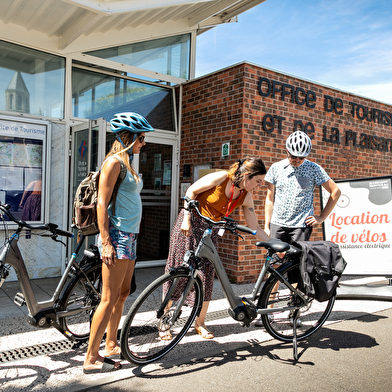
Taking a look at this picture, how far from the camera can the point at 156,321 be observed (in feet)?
10.5

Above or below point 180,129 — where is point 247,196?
below

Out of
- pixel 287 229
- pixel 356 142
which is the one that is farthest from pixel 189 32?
pixel 287 229

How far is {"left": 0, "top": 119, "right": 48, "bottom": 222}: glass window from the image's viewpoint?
5852 millimetres

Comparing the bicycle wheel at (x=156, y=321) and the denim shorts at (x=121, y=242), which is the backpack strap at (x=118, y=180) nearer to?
the denim shorts at (x=121, y=242)

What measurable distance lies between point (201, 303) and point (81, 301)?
1.03 m

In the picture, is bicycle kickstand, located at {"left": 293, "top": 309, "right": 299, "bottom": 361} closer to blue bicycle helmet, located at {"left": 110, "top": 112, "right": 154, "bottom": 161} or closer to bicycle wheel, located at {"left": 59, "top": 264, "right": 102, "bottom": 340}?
bicycle wheel, located at {"left": 59, "top": 264, "right": 102, "bottom": 340}

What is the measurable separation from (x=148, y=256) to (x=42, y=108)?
10.3 feet

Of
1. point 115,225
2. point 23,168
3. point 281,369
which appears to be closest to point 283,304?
point 281,369

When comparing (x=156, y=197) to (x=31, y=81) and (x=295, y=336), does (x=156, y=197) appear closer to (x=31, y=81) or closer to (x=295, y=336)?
(x=31, y=81)

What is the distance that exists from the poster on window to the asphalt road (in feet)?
→ 3.81

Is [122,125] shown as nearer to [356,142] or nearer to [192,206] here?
[192,206]

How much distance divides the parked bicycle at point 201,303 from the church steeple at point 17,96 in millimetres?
4014

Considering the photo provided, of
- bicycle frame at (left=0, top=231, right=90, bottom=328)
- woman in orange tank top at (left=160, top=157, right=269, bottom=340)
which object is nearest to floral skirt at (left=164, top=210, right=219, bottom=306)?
woman in orange tank top at (left=160, top=157, right=269, bottom=340)

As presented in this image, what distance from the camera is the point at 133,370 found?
310 cm
